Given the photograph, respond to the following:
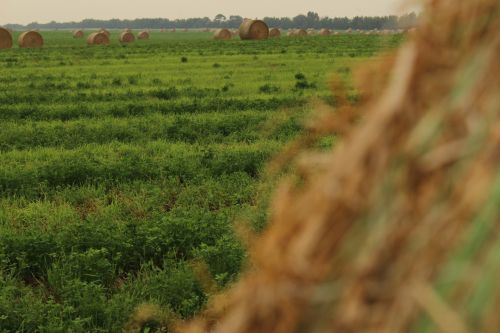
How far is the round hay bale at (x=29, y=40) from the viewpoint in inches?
1528

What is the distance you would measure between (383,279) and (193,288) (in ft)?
14.0

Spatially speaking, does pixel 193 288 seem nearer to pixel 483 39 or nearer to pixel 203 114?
pixel 483 39

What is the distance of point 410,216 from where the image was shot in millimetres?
1506

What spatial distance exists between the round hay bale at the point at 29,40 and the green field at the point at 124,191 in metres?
23.0

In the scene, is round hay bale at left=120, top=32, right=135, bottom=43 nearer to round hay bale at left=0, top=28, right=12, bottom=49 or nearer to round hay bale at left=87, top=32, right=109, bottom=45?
round hay bale at left=87, top=32, right=109, bottom=45

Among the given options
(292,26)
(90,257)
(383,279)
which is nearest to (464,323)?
(383,279)

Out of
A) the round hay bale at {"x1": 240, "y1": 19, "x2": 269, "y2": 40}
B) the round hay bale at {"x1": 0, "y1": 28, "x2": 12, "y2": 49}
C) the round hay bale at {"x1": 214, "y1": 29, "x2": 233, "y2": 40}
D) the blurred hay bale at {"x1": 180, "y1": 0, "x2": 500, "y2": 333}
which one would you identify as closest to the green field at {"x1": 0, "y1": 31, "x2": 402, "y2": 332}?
the blurred hay bale at {"x1": 180, "y1": 0, "x2": 500, "y2": 333}

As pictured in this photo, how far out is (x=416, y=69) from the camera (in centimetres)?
159

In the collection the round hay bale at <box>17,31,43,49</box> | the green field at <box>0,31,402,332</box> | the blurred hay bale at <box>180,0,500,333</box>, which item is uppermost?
the blurred hay bale at <box>180,0,500,333</box>

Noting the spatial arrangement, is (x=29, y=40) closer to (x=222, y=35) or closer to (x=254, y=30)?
(x=254, y=30)

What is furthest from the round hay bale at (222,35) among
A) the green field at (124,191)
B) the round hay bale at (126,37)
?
the green field at (124,191)

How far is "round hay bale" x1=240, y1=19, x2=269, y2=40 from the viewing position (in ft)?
147

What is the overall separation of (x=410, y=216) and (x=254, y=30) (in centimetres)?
4414

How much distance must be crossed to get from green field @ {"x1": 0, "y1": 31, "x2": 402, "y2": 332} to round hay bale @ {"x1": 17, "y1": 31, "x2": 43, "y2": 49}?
2300 centimetres
